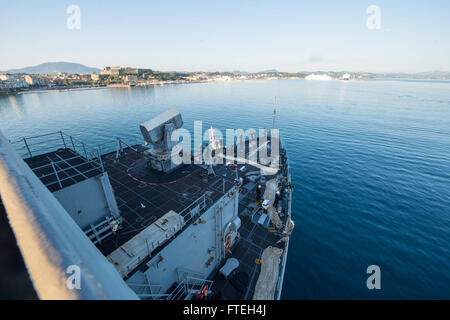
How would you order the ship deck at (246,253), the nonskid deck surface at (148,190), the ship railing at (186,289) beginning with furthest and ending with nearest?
the ship deck at (246,253)
the nonskid deck surface at (148,190)
the ship railing at (186,289)

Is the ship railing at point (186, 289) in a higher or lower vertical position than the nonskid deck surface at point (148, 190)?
lower

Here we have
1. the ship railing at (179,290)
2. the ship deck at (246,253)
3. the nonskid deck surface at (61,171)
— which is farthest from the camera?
the ship deck at (246,253)

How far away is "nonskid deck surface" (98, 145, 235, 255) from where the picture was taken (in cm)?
1322

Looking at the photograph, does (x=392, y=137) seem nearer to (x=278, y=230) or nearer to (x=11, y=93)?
(x=278, y=230)

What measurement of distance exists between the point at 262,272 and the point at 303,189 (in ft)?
69.0

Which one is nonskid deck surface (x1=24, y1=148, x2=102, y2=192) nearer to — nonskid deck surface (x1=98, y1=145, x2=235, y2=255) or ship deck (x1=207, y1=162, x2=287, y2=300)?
nonskid deck surface (x1=98, y1=145, x2=235, y2=255)

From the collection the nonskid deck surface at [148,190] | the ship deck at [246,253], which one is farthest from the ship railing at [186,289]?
the nonskid deck surface at [148,190]

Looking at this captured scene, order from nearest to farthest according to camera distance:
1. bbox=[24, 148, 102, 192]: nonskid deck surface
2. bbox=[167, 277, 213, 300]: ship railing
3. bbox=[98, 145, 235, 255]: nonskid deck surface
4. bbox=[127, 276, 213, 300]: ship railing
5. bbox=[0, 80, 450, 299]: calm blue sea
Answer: bbox=[127, 276, 213, 300]: ship railing < bbox=[24, 148, 102, 192]: nonskid deck surface < bbox=[167, 277, 213, 300]: ship railing < bbox=[98, 145, 235, 255]: nonskid deck surface < bbox=[0, 80, 450, 299]: calm blue sea

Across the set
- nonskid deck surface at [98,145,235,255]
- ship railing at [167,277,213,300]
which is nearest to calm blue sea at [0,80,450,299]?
ship railing at [167,277,213,300]

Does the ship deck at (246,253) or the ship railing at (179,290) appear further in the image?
the ship deck at (246,253)

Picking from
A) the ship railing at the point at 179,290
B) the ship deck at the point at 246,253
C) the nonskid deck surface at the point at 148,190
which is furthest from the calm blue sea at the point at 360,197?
the nonskid deck surface at the point at 148,190

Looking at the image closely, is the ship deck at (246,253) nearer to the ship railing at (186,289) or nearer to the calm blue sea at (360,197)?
the ship railing at (186,289)

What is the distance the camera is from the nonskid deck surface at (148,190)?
1322cm

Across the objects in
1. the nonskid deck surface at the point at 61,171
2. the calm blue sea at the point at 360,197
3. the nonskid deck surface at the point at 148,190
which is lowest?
the calm blue sea at the point at 360,197
